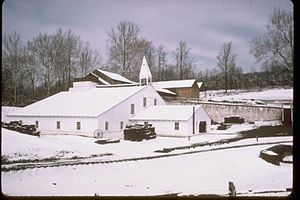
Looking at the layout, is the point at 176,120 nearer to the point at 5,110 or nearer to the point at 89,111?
the point at 89,111

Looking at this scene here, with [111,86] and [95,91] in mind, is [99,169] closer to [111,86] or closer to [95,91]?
[95,91]

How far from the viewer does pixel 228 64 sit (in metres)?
10.9

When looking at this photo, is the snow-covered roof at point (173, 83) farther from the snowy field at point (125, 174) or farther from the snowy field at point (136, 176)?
the snowy field at point (136, 176)

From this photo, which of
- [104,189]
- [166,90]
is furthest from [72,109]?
[166,90]

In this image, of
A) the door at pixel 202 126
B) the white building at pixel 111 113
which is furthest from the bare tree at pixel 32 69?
the door at pixel 202 126

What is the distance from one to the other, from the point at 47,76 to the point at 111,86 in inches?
547

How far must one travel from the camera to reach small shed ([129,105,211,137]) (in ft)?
64.0

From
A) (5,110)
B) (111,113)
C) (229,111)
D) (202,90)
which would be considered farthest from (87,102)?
(202,90)

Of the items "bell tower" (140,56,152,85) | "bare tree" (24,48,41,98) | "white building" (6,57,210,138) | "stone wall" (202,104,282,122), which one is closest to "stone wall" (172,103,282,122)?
"stone wall" (202,104,282,122)

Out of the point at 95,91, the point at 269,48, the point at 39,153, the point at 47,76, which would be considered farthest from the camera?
the point at 95,91

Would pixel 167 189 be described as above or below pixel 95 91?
below

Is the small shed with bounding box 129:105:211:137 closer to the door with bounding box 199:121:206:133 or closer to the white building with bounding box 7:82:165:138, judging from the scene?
the door with bounding box 199:121:206:133

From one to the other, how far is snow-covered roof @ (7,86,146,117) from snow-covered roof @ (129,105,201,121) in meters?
2.40

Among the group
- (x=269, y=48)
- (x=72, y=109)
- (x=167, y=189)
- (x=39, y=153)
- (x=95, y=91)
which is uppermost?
(x=269, y=48)
